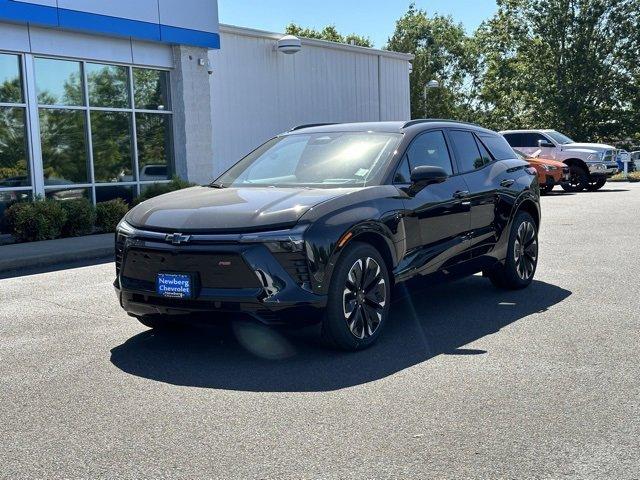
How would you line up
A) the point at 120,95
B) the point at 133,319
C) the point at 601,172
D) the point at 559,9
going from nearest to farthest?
the point at 133,319
the point at 120,95
the point at 601,172
the point at 559,9

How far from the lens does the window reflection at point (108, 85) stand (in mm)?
16881

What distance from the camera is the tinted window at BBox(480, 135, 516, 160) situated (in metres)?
7.98

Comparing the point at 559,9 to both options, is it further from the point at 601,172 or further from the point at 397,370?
the point at 397,370

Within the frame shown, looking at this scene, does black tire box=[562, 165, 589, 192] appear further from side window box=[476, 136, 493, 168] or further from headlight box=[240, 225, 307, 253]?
headlight box=[240, 225, 307, 253]

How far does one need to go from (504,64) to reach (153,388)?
2000 inches

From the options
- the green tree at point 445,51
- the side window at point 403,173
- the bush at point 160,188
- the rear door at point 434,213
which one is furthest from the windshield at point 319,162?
the green tree at point 445,51

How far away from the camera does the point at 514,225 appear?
26.0 ft

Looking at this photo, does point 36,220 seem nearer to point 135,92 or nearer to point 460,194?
point 135,92

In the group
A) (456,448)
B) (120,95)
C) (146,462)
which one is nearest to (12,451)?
(146,462)

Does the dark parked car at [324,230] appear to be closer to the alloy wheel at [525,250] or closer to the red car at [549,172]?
the alloy wheel at [525,250]

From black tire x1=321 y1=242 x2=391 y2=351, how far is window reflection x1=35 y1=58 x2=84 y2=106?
467 inches

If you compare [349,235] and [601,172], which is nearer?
[349,235]

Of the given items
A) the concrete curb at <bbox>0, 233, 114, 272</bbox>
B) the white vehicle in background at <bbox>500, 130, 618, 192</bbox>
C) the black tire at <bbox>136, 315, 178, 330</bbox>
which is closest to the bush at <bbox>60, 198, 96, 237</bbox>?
the concrete curb at <bbox>0, 233, 114, 272</bbox>

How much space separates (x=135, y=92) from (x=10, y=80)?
133 inches
